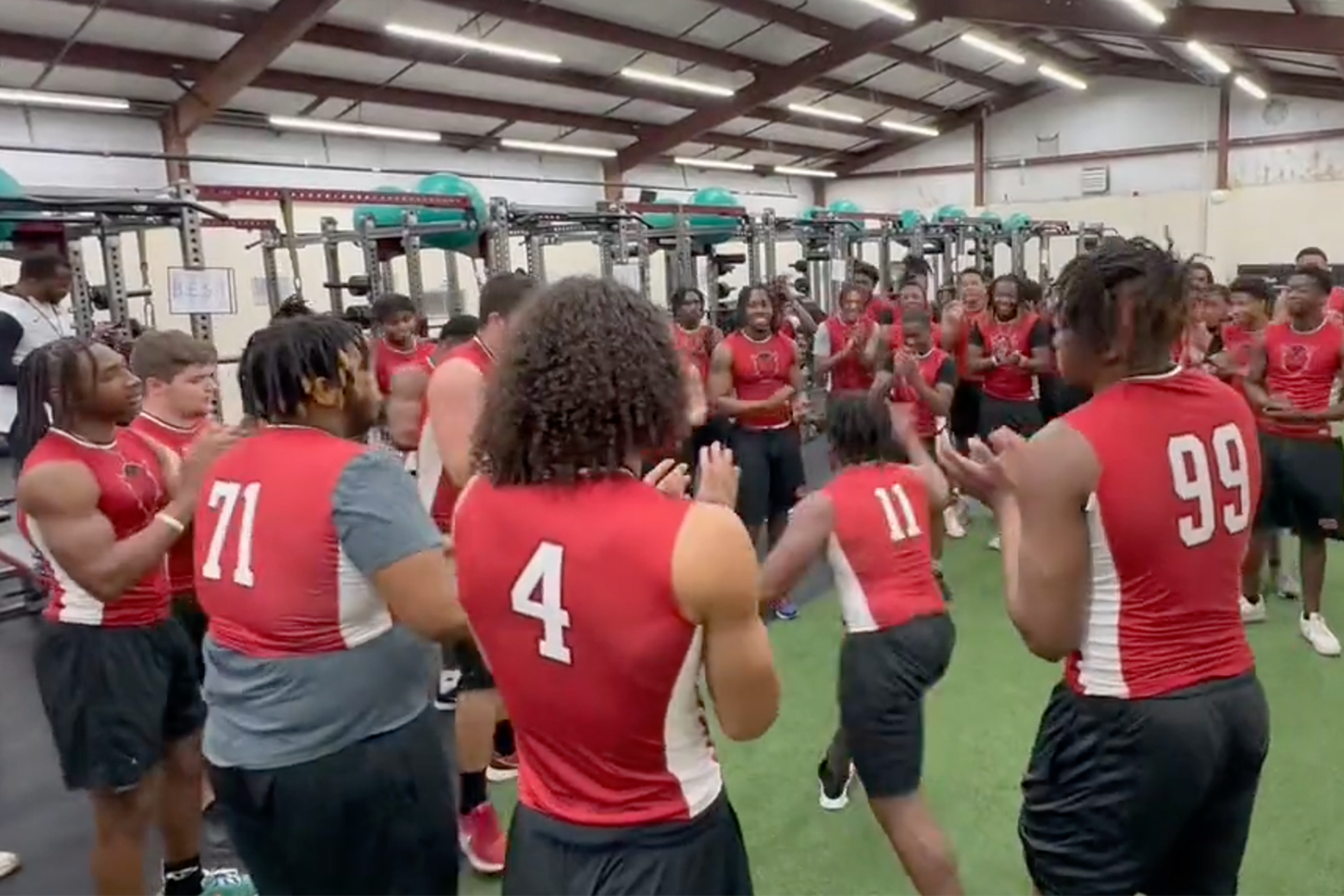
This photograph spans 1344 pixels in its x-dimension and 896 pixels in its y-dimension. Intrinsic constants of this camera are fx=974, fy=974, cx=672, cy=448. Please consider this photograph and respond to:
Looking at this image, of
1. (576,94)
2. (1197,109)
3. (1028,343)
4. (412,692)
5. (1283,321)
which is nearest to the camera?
(412,692)

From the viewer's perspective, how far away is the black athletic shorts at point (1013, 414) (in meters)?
5.58

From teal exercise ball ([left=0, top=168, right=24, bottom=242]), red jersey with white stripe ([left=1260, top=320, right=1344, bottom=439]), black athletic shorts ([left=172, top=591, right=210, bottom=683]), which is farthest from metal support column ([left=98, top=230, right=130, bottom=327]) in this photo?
red jersey with white stripe ([left=1260, top=320, right=1344, bottom=439])

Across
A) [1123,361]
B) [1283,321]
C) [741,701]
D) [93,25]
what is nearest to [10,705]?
[741,701]

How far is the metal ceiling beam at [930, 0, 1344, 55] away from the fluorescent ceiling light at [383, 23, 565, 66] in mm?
4624

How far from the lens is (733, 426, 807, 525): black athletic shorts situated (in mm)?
4930

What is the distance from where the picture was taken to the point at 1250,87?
14.8 meters

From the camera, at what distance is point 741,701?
121cm

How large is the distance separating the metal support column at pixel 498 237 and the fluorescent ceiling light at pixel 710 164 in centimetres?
1099

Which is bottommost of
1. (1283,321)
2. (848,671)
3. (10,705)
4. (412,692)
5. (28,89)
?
(10,705)

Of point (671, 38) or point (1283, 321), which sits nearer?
point (1283, 321)

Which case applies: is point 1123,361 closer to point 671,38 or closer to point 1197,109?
point 671,38

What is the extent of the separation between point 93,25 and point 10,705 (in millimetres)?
7146

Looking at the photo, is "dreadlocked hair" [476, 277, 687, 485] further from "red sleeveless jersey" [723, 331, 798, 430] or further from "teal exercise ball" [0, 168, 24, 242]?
"teal exercise ball" [0, 168, 24, 242]

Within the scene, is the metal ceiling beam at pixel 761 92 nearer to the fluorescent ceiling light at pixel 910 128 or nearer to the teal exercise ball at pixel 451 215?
the fluorescent ceiling light at pixel 910 128
